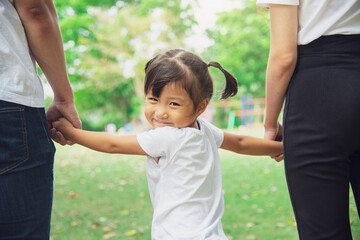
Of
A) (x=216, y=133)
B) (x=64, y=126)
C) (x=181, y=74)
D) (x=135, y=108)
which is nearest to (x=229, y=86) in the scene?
(x=216, y=133)

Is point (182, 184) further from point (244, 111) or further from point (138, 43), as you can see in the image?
point (138, 43)

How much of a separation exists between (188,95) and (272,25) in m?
0.43

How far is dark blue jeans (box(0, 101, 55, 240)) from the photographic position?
132 centimetres

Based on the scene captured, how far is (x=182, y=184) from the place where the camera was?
158cm

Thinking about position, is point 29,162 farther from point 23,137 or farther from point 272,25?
point 272,25

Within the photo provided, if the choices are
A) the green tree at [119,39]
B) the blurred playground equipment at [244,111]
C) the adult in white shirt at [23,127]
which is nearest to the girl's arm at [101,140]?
the adult in white shirt at [23,127]

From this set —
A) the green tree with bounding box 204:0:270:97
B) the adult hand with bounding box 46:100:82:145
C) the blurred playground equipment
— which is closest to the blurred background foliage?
the green tree with bounding box 204:0:270:97

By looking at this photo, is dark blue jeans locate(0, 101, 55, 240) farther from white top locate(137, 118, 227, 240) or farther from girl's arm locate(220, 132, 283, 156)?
girl's arm locate(220, 132, 283, 156)

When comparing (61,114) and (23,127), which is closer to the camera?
(23,127)

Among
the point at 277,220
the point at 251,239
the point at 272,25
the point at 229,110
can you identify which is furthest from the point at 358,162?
the point at 229,110

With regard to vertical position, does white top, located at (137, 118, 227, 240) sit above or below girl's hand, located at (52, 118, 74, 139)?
below

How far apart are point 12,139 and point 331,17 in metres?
1.19

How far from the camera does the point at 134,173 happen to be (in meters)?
7.40

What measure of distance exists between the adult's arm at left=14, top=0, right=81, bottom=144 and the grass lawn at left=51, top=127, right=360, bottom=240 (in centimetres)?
243
